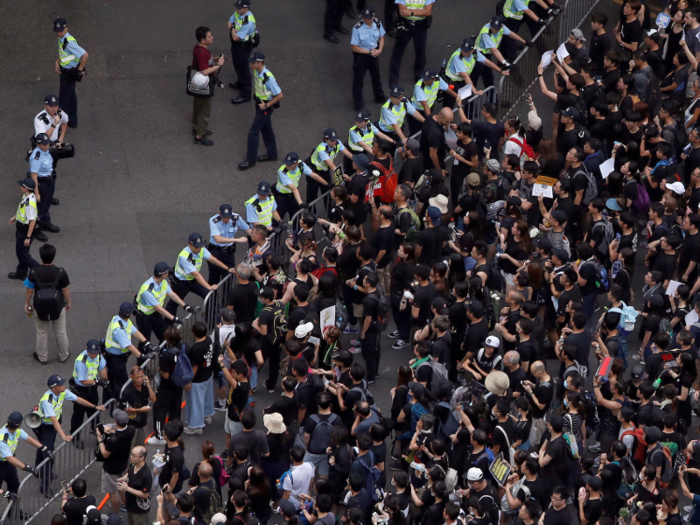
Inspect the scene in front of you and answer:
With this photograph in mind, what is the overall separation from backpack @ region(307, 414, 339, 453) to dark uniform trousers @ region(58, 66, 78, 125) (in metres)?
8.35

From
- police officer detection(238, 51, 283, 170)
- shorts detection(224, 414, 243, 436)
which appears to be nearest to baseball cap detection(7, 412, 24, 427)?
shorts detection(224, 414, 243, 436)

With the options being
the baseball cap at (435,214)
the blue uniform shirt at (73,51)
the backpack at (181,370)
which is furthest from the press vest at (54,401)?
the blue uniform shirt at (73,51)

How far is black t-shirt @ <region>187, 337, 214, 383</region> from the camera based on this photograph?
16.2 m

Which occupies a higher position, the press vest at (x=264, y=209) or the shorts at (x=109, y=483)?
the press vest at (x=264, y=209)

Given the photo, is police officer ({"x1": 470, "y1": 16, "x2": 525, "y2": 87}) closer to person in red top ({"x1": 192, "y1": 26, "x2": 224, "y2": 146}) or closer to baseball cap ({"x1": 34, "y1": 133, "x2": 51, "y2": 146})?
person in red top ({"x1": 192, "y1": 26, "x2": 224, "y2": 146})

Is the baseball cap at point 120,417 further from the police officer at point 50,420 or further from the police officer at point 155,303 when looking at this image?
the police officer at point 155,303

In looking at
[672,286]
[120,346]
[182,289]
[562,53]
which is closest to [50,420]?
[120,346]

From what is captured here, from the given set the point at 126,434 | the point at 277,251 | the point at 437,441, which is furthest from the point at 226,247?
the point at 437,441

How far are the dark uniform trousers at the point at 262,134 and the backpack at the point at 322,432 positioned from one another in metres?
6.69

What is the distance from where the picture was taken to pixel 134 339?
701 inches

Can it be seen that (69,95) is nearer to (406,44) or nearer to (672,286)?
(406,44)

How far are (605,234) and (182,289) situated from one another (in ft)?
18.1

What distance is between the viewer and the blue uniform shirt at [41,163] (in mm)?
19016

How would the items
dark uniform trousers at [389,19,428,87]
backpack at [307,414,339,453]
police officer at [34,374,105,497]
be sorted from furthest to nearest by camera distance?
1. dark uniform trousers at [389,19,428,87]
2. police officer at [34,374,105,497]
3. backpack at [307,414,339,453]
